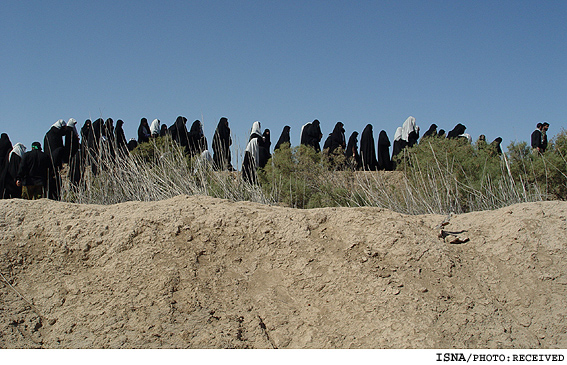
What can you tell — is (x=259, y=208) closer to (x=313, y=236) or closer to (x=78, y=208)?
(x=313, y=236)

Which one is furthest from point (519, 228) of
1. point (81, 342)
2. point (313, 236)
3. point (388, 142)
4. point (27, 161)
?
point (388, 142)

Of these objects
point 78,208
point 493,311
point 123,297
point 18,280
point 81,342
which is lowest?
point 493,311

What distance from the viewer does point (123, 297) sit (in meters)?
2.41

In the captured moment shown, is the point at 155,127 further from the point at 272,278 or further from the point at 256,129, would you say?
the point at 272,278

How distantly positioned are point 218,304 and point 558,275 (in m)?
2.04

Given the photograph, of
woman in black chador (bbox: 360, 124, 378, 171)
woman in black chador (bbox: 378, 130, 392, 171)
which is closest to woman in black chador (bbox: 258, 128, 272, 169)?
woman in black chador (bbox: 360, 124, 378, 171)

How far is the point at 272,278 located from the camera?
8.54 feet

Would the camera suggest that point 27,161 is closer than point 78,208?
No

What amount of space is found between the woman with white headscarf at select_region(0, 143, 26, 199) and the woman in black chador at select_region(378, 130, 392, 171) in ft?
31.7

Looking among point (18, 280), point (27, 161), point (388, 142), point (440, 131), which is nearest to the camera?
point (18, 280)

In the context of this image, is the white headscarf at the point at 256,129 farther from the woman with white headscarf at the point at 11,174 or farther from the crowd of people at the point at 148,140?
the woman with white headscarf at the point at 11,174

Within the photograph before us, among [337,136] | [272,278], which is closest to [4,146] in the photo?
[337,136]

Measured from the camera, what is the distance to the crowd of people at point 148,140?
7.68m

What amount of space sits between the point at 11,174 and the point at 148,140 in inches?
140
